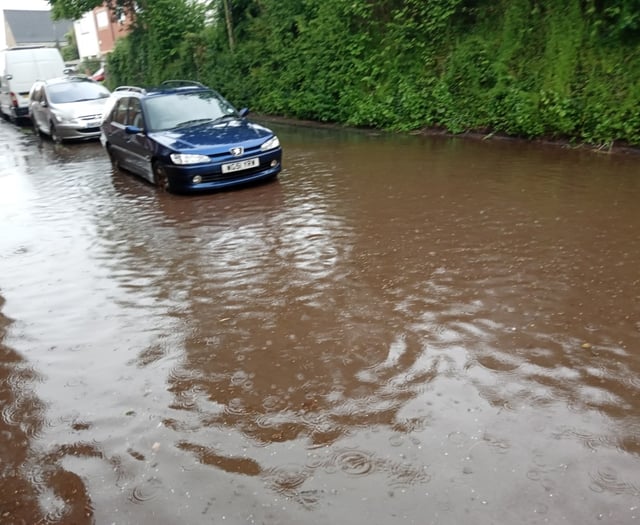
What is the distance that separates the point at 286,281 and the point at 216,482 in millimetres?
2913

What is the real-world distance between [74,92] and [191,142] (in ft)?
31.4

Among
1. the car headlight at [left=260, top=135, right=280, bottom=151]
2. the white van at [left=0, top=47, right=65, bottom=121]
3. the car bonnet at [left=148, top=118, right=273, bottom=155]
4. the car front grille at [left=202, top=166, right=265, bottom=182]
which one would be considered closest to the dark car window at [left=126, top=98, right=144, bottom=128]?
the car bonnet at [left=148, top=118, right=273, bottom=155]

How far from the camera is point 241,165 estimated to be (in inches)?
376

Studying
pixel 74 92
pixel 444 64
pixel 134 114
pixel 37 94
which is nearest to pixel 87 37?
pixel 37 94

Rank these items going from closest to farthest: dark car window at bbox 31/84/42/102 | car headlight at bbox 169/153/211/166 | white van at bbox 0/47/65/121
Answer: car headlight at bbox 169/153/211/166 < dark car window at bbox 31/84/42/102 < white van at bbox 0/47/65/121

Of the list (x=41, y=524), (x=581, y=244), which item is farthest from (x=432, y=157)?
(x=41, y=524)

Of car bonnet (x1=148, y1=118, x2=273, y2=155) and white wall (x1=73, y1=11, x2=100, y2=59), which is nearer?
car bonnet (x1=148, y1=118, x2=273, y2=155)

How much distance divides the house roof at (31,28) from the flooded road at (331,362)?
7716 cm

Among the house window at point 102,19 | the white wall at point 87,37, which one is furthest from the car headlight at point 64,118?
the white wall at point 87,37

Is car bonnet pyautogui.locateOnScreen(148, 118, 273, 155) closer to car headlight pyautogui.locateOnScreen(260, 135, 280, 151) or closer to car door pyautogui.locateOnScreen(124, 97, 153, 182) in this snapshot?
car headlight pyautogui.locateOnScreen(260, 135, 280, 151)

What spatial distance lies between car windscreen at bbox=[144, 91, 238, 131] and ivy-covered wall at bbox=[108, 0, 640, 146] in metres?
5.18

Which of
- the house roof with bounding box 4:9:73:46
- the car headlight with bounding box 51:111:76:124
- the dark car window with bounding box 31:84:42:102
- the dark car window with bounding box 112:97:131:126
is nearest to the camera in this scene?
the dark car window with bounding box 112:97:131:126

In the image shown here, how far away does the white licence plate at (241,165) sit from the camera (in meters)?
9.43

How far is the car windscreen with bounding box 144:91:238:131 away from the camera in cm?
1031
